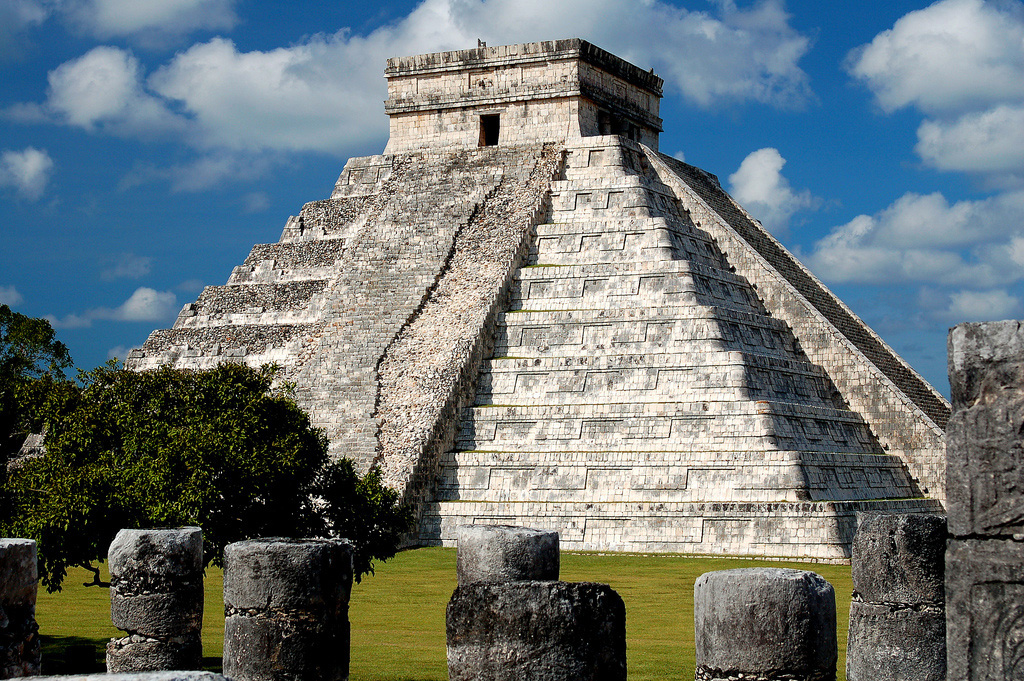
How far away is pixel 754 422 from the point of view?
80.7ft

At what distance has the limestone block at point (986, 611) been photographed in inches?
249

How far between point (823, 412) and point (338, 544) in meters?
17.7

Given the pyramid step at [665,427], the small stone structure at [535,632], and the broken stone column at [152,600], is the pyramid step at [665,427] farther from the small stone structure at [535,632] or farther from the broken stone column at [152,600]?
the small stone structure at [535,632]

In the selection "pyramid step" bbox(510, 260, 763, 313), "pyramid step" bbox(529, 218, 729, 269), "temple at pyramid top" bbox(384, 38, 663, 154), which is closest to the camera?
"pyramid step" bbox(510, 260, 763, 313)

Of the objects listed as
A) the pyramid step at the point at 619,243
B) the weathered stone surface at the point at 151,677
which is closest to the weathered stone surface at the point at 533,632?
the weathered stone surface at the point at 151,677

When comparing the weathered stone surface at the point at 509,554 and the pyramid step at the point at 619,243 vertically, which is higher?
the pyramid step at the point at 619,243

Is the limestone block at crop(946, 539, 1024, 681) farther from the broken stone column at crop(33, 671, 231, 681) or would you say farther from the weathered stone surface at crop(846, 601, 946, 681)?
the weathered stone surface at crop(846, 601, 946, 681)

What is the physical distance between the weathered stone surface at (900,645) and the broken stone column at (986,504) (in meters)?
4.05

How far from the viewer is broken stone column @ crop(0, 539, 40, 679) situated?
8812mm

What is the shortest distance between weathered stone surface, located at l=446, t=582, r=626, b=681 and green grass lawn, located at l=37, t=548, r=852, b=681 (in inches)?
220

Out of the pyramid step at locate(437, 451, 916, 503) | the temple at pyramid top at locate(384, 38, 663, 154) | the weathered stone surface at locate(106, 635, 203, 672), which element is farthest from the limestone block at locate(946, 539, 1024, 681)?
the temple at pyramid top at locate(384, 38, 663, 154)

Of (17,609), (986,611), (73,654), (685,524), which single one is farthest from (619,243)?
(986,611)

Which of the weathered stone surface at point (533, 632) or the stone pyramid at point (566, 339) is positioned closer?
the weathered stone surface at point (533, 632)

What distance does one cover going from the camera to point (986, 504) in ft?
21.2
